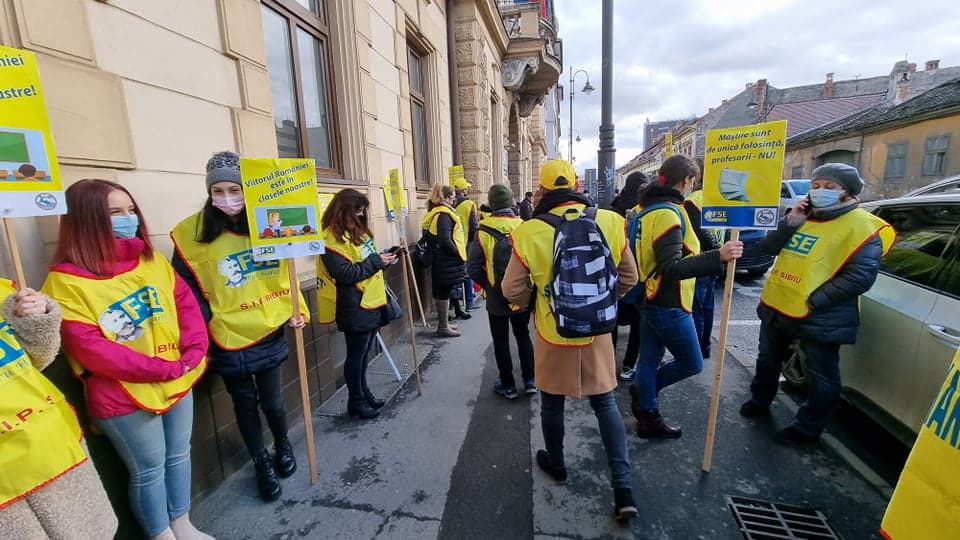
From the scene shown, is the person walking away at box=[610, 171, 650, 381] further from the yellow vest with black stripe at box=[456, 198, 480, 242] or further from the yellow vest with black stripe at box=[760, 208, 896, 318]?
the yellow vest with black stripe at box=[456, 198, 480, 242]

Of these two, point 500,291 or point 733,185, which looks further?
→ point 500,291

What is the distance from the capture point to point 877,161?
1922 cm

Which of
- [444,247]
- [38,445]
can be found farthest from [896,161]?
[38,445]

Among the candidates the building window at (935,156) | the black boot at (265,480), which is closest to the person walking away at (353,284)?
the black boot at (265,480)

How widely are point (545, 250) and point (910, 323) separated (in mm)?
2204

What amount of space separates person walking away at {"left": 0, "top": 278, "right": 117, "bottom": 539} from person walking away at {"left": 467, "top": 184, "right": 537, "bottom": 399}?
8.17 ft

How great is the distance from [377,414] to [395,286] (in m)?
2.08

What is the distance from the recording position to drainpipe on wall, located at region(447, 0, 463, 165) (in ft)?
27.1

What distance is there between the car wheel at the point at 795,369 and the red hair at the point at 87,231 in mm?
4473

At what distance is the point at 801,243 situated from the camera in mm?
2725

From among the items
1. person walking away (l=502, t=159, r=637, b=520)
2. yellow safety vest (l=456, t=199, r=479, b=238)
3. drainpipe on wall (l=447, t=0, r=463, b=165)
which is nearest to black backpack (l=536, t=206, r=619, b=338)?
person walking away (l=502, t=159, r=637, b=520)

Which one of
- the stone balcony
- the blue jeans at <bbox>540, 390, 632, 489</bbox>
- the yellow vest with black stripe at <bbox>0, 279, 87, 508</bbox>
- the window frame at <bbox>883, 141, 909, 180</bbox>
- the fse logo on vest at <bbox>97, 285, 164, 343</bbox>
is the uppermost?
the stone balcony

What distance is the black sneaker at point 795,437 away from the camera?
292 cm

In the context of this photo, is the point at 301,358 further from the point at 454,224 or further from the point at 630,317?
the point at 630,317
